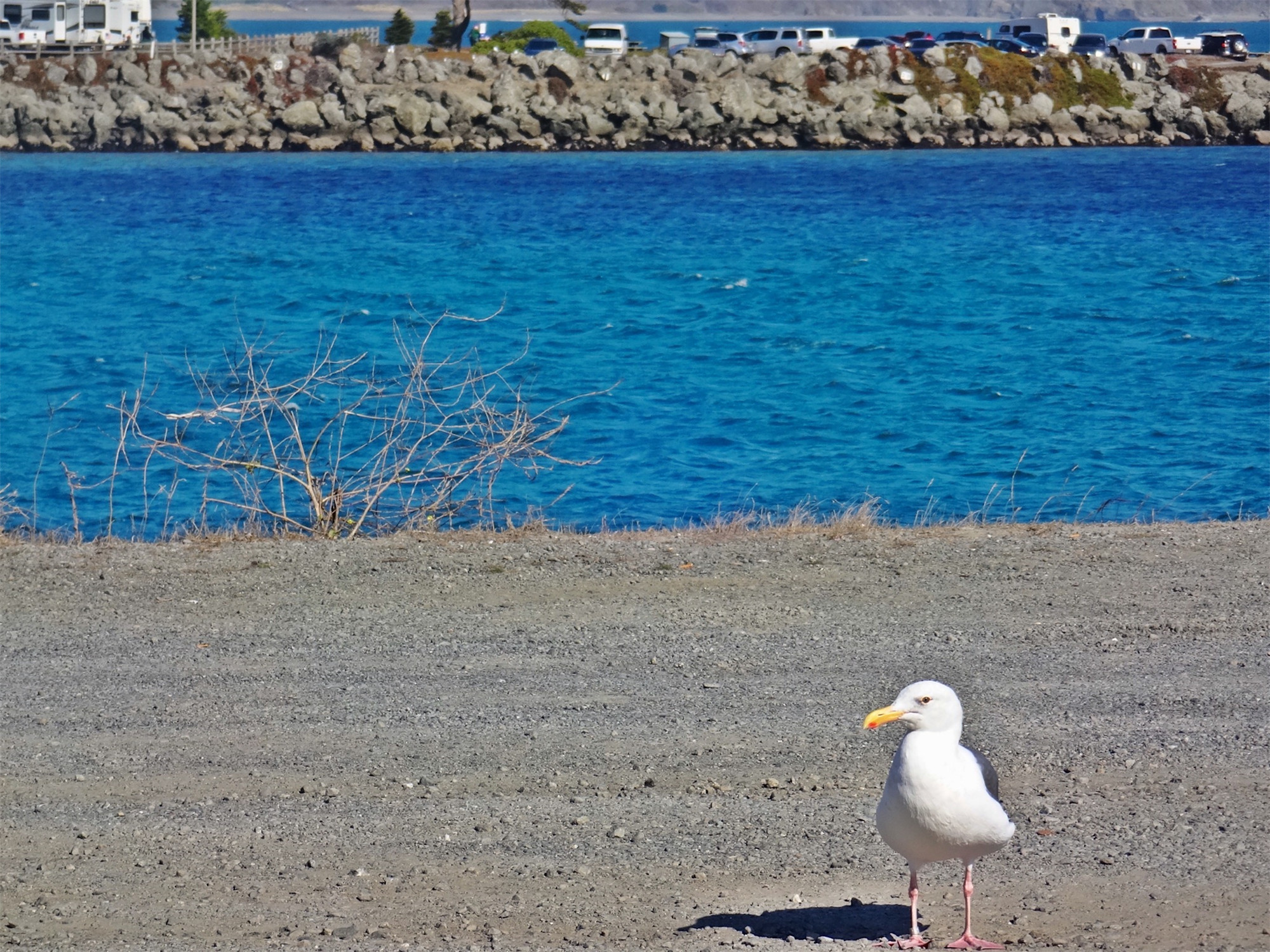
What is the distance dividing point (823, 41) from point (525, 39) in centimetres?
1572

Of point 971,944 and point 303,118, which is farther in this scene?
point 303,118

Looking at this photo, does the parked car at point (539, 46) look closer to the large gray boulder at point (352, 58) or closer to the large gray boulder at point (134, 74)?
the large gray boulder at point (352, 58)

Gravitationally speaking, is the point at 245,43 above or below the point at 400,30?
below

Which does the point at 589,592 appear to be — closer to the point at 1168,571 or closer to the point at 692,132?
the point at 1168,571

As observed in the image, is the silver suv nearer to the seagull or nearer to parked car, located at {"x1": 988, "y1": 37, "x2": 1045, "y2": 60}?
parked car, located at {"x1": 988, "y1": 37, "x2": 1045, "y2": 60}

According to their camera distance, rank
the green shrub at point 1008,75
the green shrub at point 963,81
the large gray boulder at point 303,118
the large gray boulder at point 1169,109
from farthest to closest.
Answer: the green shrub at point 1008,75 < the large gray boulder at point 1169,109 < the green shrub at point 963,81 < the large gray boulder at point 303,118

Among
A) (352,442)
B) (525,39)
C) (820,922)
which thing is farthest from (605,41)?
(820,922)

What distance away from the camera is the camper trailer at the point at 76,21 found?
7456cm

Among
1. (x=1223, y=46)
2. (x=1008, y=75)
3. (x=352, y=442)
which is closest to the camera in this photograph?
(x=352, y=442)

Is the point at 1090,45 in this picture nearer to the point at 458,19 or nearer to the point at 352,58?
the point at 458,19

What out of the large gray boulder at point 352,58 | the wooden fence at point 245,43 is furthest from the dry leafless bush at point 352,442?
the wooden fence at point 245,43

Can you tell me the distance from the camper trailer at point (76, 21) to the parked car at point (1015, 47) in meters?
43.7

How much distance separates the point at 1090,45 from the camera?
7875cm

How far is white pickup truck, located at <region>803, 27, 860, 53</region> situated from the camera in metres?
74.2
